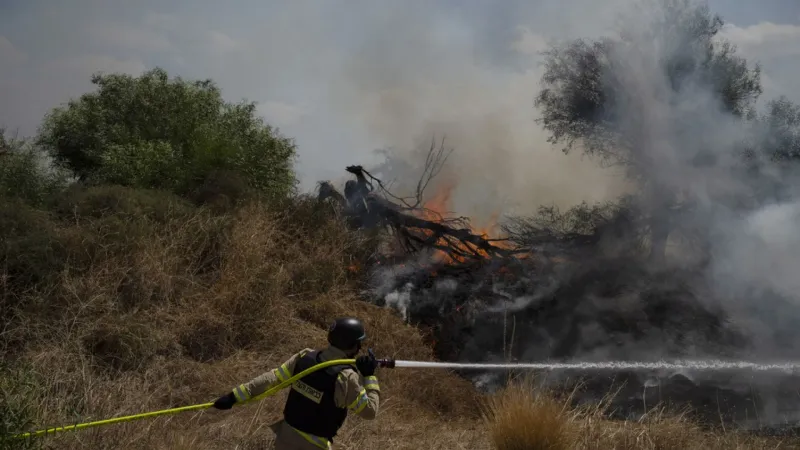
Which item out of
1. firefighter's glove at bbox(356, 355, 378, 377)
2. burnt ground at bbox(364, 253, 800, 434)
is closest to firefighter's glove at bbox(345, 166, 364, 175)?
burnt ground at bbox(364, 253, 800, 434)

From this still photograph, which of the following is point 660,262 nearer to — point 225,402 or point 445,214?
point 445,214

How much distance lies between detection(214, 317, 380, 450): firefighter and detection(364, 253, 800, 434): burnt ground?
5.70 meters

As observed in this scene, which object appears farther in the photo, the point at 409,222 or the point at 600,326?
the point at 409,222

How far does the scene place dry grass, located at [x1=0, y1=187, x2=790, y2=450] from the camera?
555cm

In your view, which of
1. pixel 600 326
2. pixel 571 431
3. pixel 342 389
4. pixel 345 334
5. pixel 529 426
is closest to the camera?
pixel 342 389

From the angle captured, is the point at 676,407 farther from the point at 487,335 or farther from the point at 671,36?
the point at 671,36

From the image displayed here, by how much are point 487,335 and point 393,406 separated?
3.40 m

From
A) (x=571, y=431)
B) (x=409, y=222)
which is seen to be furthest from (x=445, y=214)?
(x=571, y=431)

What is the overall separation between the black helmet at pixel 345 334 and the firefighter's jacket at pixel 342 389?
0.19 feet

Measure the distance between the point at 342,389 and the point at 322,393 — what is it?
0.44ft

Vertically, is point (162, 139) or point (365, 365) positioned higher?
point (162, 139)

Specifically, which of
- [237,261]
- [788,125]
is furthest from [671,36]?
[237,261]

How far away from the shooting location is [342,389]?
4105mm

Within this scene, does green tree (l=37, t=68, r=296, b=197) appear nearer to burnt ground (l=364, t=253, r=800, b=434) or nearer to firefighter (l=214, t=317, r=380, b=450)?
burnt ground (l=364, t=253, r=800, b=434)
